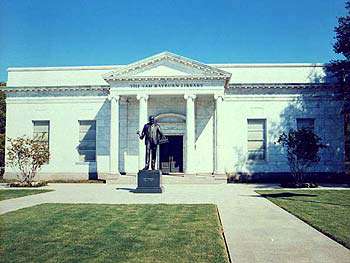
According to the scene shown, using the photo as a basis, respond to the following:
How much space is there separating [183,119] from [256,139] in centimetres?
626

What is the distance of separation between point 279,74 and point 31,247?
93.1ft

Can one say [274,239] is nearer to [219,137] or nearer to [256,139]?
[219,137]

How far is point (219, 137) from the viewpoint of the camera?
28.1m

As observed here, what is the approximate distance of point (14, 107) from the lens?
108ft

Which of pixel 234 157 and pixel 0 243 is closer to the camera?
pixel 0 243

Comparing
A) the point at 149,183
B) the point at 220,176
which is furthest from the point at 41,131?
the point at 149,183

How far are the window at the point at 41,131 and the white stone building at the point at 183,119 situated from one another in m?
0.09

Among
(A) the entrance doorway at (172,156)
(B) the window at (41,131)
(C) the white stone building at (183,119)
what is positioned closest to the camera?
(C) the white stone building at (183,119)

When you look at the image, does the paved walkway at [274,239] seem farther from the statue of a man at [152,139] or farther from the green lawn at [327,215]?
the statue of a man at [152,139]

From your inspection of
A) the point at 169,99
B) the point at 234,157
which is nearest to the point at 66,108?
the point at 169,99

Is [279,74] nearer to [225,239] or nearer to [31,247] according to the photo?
[225,239]

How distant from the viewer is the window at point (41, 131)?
32688mm

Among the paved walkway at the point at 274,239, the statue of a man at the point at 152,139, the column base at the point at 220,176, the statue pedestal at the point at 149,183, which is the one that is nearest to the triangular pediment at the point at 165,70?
the column base at the point at 220,176

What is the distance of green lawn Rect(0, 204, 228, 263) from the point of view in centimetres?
671
